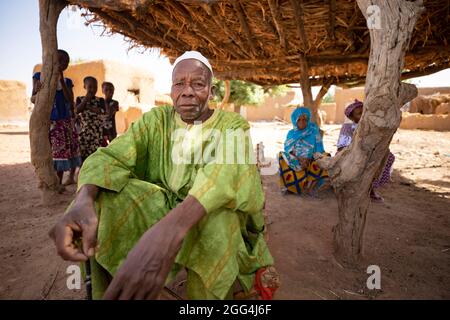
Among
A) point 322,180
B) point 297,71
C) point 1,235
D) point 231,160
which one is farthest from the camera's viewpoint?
point 297,71

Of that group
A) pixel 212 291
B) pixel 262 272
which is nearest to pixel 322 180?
pixel 262 272

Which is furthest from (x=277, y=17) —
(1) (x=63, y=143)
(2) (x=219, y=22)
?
(1) (x=63, y=143)

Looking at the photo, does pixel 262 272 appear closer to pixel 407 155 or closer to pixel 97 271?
pixel 97 271

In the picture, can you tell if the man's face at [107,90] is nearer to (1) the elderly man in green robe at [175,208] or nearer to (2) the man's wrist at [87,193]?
(1) the elderly man in green robe at [175,208]

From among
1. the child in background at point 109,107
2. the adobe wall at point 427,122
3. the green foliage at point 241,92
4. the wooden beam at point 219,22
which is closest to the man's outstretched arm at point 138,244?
the wooden beam at point 219,22

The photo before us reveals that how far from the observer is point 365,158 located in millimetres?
2004

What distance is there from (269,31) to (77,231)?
3.95m

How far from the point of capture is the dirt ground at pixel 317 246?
1.96m

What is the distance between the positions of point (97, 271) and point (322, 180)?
388 centimetres

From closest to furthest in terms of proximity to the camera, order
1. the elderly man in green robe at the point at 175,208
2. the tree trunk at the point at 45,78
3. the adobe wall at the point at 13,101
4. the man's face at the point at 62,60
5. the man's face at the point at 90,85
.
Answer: the elderly man in green robe at the point at 175,208
the tree trunk at the point at 45,78
the man's face at the point at 62,60
the man's face at the point at 90,85
the adobe wall at the point at 13,101

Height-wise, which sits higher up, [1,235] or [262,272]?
[262,272]

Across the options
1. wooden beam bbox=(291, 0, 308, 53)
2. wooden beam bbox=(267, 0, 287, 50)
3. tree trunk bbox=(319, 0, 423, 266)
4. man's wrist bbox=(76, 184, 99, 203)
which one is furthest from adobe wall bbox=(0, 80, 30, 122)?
tree trunk bbox=(319, 0, 423, 266)

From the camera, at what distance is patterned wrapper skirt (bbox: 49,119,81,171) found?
4070mm

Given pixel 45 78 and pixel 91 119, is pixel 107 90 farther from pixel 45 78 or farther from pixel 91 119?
pixel 45 78
